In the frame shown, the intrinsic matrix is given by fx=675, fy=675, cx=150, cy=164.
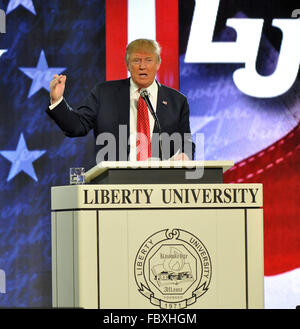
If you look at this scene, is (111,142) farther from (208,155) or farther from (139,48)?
(208,155)

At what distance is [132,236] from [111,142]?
1087 millimetres

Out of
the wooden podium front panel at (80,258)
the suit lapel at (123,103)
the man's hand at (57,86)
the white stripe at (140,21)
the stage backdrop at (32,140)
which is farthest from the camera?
the white stripe at (140,21)

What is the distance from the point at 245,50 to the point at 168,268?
268 cm

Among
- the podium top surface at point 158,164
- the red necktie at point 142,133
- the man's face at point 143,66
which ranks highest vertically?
the man's face at point 143,66

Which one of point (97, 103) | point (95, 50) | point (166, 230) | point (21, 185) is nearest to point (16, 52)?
point (95, 50)

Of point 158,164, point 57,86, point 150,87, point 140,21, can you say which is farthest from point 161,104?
point 140,21

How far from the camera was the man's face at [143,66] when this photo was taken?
3.58 metres

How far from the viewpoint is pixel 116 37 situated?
478 cm

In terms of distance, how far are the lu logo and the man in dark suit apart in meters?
1.26

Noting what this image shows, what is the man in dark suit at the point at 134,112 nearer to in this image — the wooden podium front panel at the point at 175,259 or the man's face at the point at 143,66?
the man's face at the point at 143,66

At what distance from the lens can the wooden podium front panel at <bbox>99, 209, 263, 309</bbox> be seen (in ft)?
8.37

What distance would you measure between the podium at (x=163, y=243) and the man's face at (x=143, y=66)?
1022mm

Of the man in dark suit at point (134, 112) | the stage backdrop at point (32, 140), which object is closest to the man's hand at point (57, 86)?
the man in dark suit at point (134, 112)

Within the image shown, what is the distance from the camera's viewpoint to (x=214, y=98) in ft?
16.0
